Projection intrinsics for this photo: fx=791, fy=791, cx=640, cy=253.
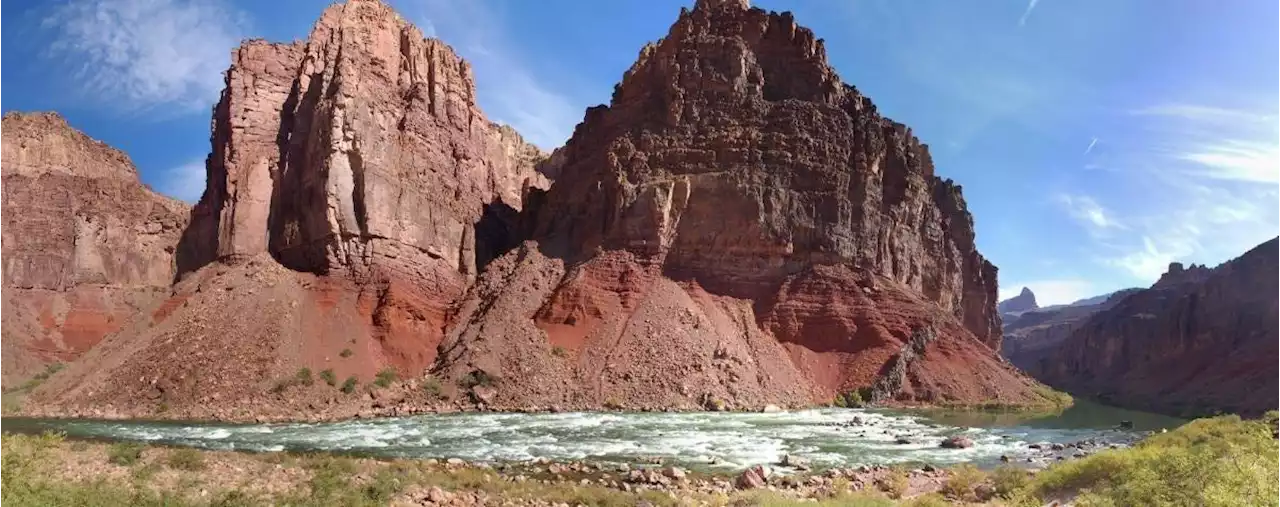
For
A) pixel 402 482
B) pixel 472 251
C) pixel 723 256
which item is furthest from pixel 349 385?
pixel 723 256

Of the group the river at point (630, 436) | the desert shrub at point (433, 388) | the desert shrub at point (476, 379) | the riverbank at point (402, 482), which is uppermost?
the desert shrub at point (476, 379)

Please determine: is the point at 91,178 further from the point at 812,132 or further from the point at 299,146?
the point at 812,132

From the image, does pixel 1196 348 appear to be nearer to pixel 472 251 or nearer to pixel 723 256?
pixel 723 256

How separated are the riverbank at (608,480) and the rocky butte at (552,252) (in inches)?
773

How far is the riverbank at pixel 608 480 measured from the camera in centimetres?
1428

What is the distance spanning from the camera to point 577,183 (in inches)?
2731

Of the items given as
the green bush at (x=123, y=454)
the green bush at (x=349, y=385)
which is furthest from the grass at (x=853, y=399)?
the green bush at (x=123, y=454)

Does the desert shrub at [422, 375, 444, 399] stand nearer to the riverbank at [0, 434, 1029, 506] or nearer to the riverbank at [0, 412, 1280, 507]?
the riverbank at [0, 412, 1280, 507]

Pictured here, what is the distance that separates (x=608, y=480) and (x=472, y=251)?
1847 inches

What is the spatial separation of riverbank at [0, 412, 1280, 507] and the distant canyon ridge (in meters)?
20.1

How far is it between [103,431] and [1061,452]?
Answer: 38.8m

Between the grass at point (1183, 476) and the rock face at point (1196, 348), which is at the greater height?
the rock face at point (1196, 348)

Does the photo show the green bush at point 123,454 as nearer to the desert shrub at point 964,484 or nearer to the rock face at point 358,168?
the desert shrub at point 964,484

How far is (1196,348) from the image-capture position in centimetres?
9644
